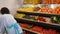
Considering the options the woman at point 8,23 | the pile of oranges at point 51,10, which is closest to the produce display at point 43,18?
the pile of oranges at point 51,10

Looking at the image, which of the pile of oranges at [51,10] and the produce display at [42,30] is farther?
the produce display at [42,30]

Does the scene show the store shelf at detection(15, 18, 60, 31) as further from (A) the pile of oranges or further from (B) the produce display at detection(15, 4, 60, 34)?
(A) the pile of oranges

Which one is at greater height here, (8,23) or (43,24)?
(8,23)

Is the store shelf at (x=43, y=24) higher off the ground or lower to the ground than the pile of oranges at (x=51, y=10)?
lower

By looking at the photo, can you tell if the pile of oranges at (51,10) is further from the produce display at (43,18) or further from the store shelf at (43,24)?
the store shelf at (43,24)

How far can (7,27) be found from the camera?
511 cm

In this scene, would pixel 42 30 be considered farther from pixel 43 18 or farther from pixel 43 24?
pixel 43 18

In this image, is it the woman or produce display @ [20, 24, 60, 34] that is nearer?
the woman

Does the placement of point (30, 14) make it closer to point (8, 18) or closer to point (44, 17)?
point (44, 17)

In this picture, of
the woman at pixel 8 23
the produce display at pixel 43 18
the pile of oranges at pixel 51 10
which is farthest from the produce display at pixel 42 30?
the woman at pixel 8 23

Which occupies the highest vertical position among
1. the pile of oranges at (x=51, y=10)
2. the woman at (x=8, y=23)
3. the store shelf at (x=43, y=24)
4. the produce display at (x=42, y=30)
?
the pile of oranges at (x=51, y=10)

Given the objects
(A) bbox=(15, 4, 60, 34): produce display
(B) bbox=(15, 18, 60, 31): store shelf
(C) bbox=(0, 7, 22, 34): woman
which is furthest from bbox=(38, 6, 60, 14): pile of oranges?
(C) bbox=(0, 7, 22, 34): woman

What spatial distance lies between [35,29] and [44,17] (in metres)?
0.57

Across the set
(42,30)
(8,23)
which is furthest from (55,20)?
(8,23)
